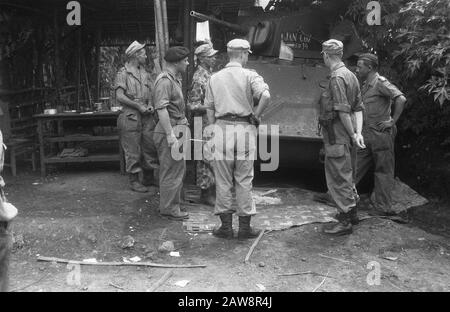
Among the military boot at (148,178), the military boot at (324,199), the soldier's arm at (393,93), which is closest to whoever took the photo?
the soldier's arm at (393,93)

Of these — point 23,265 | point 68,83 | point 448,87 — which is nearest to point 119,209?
point 23,265

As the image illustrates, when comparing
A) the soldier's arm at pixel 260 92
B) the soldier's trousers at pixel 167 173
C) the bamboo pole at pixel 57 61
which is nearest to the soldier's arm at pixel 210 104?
the soldier's arm at pixel 260 92

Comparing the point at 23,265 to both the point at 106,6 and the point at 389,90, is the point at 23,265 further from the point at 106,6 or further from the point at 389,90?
the point at 106,6

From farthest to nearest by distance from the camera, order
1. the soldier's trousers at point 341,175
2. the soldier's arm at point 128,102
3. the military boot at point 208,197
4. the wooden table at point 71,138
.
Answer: the wooden table at point 71,138 → the soldier's arm at point 128,102 → the military boot at point 208,197 → the soldier's trousers at point 341,175

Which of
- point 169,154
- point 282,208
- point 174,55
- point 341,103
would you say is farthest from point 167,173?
point 341,103

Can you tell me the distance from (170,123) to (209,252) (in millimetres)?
1419

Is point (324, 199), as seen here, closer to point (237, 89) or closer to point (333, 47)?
point (333, 47)

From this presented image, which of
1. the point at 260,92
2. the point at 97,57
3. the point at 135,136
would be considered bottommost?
the point at 135,136

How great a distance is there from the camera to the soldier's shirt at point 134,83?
636 centimetres

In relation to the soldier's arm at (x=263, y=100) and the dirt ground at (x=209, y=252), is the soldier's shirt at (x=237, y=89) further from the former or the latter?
the dirt ground at (x=209, y=252)

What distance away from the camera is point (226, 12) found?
9.27 metres

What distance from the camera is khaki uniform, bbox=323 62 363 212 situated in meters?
4.83

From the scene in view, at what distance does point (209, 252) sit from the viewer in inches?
181

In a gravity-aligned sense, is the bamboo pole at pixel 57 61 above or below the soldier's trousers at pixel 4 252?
above
